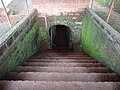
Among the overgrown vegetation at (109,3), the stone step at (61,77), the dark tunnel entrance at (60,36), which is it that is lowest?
the dark tunnel entrance at (60,36)

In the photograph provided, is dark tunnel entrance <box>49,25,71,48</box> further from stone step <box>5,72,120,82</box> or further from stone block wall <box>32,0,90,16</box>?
stone step <box>5,72,120,82</box>

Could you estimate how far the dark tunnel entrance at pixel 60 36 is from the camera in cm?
1001

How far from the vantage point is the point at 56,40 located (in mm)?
10500

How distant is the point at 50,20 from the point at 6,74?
16.8 ft

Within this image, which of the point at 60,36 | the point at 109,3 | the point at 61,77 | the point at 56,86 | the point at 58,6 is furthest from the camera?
the point at 60,36

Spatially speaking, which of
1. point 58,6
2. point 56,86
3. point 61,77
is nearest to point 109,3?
point 58,6

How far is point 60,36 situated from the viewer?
10.9 meters

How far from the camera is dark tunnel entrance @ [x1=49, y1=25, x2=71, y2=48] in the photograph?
10.0 meters

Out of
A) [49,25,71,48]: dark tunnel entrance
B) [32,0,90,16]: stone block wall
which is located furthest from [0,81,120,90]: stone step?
[49,25,71,48]: dark tunnel entrance

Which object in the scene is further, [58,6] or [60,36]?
[60,36]

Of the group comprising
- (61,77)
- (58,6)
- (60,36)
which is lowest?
(60,36)

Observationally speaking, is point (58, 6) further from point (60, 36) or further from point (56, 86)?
point (56, 86)

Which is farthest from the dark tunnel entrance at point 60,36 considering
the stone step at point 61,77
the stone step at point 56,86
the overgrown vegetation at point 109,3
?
the stone step at point 56,86

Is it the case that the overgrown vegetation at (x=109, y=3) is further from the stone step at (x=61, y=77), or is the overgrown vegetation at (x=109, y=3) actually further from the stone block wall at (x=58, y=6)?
the stone step at (x=61, y=77)
